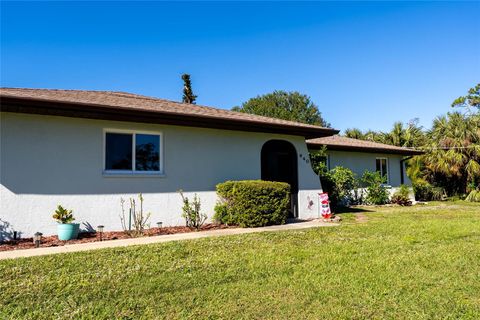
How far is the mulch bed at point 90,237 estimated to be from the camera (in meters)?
7.36

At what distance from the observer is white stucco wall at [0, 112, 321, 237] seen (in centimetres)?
803

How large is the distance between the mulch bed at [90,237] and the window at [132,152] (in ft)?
5.61

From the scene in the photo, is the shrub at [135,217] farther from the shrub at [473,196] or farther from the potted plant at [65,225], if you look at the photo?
the shrub at [473,196]

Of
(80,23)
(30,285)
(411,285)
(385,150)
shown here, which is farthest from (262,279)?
(385,150)

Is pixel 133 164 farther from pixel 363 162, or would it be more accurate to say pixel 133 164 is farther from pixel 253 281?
pixel 363 162

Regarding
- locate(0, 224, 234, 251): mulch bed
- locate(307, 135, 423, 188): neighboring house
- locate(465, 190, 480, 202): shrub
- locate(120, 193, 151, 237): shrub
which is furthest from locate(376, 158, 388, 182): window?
locate(120, 193, 151, 237): shrub

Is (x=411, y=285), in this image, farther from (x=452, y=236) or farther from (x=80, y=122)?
(x=80, y=122)

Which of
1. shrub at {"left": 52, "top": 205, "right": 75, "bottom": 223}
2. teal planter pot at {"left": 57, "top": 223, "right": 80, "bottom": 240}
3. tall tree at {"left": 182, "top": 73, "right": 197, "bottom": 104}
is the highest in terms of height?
tall tree at {"left": 182, "top": 73, "right": 197, "bottom": 104}

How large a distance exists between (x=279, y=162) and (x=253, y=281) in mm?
8788

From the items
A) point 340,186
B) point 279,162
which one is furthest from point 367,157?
point 279,162

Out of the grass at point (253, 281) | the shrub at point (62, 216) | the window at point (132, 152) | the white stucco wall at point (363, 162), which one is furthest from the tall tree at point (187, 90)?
the grass at point (253, 281)

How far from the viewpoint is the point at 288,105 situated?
197 ft

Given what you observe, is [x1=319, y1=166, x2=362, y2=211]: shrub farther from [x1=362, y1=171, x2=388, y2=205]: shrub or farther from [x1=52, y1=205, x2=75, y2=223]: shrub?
[x1=52, y1=205, x2=75, y2=223]: shrub

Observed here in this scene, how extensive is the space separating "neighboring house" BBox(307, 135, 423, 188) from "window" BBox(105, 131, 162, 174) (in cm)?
889
